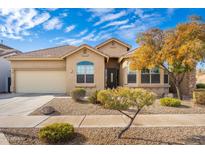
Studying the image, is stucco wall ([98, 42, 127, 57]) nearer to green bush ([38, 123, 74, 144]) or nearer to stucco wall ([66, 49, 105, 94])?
stucco wall ([66, 49, 105, 94])

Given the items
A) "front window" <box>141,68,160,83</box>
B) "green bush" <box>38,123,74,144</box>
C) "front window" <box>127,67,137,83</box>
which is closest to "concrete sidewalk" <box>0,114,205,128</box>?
"green bush" <box>38,123,74,144</box>

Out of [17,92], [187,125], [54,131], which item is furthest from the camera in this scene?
[17,92]

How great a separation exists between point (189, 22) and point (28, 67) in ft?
44.9

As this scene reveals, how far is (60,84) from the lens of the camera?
17125mm

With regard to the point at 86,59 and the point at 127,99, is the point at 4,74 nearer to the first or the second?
the point at 86,59

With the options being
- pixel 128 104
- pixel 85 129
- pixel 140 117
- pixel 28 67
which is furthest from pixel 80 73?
pixel 128 104

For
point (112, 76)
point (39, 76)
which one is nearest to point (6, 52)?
point (39, 76)

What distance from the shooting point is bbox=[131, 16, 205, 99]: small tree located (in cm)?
1099

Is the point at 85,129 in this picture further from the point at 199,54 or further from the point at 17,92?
the point at 17,92

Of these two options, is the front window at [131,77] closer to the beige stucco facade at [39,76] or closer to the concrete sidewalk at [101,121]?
the beige stucco facade at [39,76]

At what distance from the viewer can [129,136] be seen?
5738 millimetres

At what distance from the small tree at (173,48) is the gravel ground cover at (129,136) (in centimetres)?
580

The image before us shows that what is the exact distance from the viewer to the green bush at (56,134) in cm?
525

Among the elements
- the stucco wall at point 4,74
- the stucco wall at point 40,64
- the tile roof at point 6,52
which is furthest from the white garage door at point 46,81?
the tile roof at point 6,52
